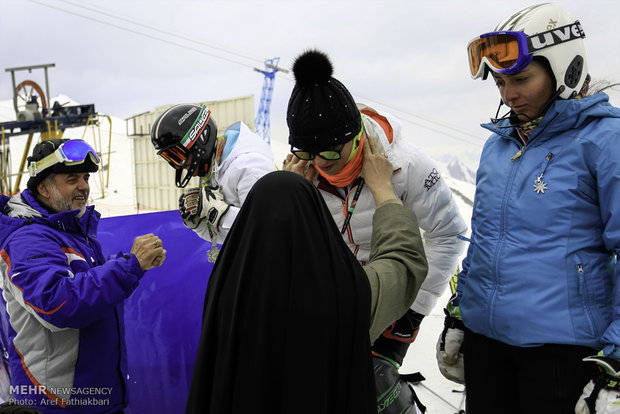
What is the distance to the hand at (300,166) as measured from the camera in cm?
206

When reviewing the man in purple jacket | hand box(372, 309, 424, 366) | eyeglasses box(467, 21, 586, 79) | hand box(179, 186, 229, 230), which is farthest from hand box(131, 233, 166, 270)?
eyeglasses box(467, 21, 586, 79)

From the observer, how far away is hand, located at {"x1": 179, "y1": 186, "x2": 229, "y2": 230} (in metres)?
2.68

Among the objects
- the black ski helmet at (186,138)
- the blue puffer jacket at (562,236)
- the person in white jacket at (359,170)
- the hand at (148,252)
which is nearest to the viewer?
the blue puffer jacket at (562,236)

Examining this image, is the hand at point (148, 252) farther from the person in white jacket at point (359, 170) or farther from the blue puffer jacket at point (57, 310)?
the person in white jacket at point (359, 170)

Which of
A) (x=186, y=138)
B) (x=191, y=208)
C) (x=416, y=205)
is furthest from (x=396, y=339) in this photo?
(x=186, y=138)

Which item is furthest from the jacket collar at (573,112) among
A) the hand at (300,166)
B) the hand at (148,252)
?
the hand at (148,252)

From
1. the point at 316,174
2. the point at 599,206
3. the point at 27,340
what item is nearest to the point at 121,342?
the point at 27,340

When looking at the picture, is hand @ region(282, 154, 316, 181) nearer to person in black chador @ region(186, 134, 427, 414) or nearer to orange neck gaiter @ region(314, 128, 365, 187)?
orange neck gaiter @ region(314, 128, 365, 187)

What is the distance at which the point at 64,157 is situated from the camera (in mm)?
2492

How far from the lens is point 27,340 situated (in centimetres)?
226

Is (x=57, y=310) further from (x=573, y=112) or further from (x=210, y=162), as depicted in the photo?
(x=573, y=112)

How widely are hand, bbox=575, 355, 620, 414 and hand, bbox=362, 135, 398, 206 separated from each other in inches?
32.6

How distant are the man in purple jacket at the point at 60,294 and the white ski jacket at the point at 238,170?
47cm

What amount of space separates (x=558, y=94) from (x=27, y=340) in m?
2.56
